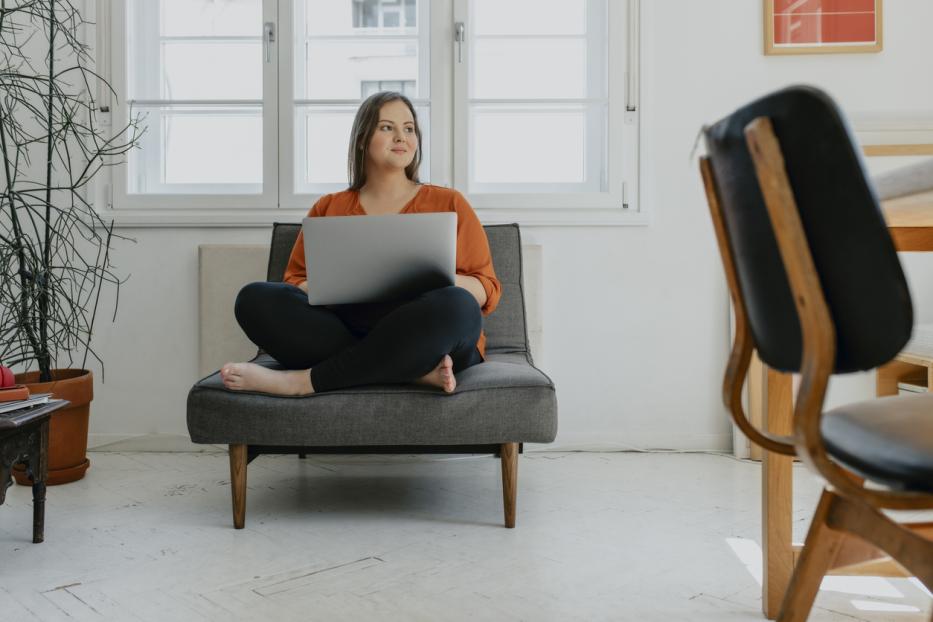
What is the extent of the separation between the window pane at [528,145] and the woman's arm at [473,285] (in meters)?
0.75

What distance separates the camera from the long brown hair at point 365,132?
232 centimetres

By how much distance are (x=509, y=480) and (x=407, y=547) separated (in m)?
0.29

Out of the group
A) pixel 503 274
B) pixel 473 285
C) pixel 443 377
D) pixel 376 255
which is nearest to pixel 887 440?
pixel 443 377

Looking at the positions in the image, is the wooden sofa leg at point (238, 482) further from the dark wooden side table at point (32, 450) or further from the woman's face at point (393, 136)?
the woman's face at point (393, 136)

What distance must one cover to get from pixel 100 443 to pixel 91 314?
1.45ft

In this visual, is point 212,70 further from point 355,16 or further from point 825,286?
point 825,286

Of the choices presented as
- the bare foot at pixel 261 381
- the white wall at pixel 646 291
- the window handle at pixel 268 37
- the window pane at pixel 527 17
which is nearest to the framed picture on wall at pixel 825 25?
the white wall at pixel 646 291

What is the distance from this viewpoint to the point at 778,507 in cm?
141

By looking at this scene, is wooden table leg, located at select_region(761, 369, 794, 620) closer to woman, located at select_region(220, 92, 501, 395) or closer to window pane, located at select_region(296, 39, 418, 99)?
woman, located at select_region(220, 92, 501, 395)

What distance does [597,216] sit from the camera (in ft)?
9.03

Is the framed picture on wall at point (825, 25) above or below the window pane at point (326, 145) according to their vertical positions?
above

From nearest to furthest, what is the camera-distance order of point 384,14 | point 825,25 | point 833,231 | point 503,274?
1. point 833,231
2. point 503,274
3. point 825,25
4. point 384,14

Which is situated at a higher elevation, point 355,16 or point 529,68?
point 355,16

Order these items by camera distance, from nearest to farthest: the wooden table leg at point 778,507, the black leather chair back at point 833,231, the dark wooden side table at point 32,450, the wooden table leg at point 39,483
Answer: the black leather chair back at point 833,231
the wooden table leg at point 778,507
the dark wooden side table at point 32,450
the wooden table leg at point 39,483
